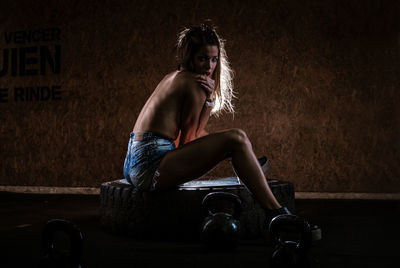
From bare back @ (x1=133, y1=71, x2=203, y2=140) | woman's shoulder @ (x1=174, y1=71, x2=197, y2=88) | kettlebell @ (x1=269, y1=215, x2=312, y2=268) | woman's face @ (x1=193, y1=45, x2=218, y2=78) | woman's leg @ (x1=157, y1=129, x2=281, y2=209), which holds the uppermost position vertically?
woman's face @ (x1=193, y1=45, x2=218, y2=78)

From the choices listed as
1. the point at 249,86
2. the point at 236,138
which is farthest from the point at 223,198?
the point at 249,86

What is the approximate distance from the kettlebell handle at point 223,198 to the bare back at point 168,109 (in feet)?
1.30

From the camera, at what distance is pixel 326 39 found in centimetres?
364

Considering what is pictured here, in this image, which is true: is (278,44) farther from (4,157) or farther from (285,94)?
(4,157)

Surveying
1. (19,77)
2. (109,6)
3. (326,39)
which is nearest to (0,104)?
(19,77)

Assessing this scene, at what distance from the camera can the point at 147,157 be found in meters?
1.93

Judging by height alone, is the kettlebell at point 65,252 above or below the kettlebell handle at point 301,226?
below

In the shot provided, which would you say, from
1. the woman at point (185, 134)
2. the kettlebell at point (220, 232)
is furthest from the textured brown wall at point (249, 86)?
the kettlebell at point (220, 232)

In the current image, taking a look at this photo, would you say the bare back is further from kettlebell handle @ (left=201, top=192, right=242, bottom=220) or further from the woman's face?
kettlebell handle @ (left=201, top=192, right=242, bottom=220)

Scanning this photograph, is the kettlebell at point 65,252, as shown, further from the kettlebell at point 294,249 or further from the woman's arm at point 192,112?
the woman's arm at point 192,112

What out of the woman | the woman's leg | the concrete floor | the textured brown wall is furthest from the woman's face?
the textured brown wall

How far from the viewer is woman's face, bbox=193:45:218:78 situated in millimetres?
1985

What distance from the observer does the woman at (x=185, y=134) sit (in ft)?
5.96

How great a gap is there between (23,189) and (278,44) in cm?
292
